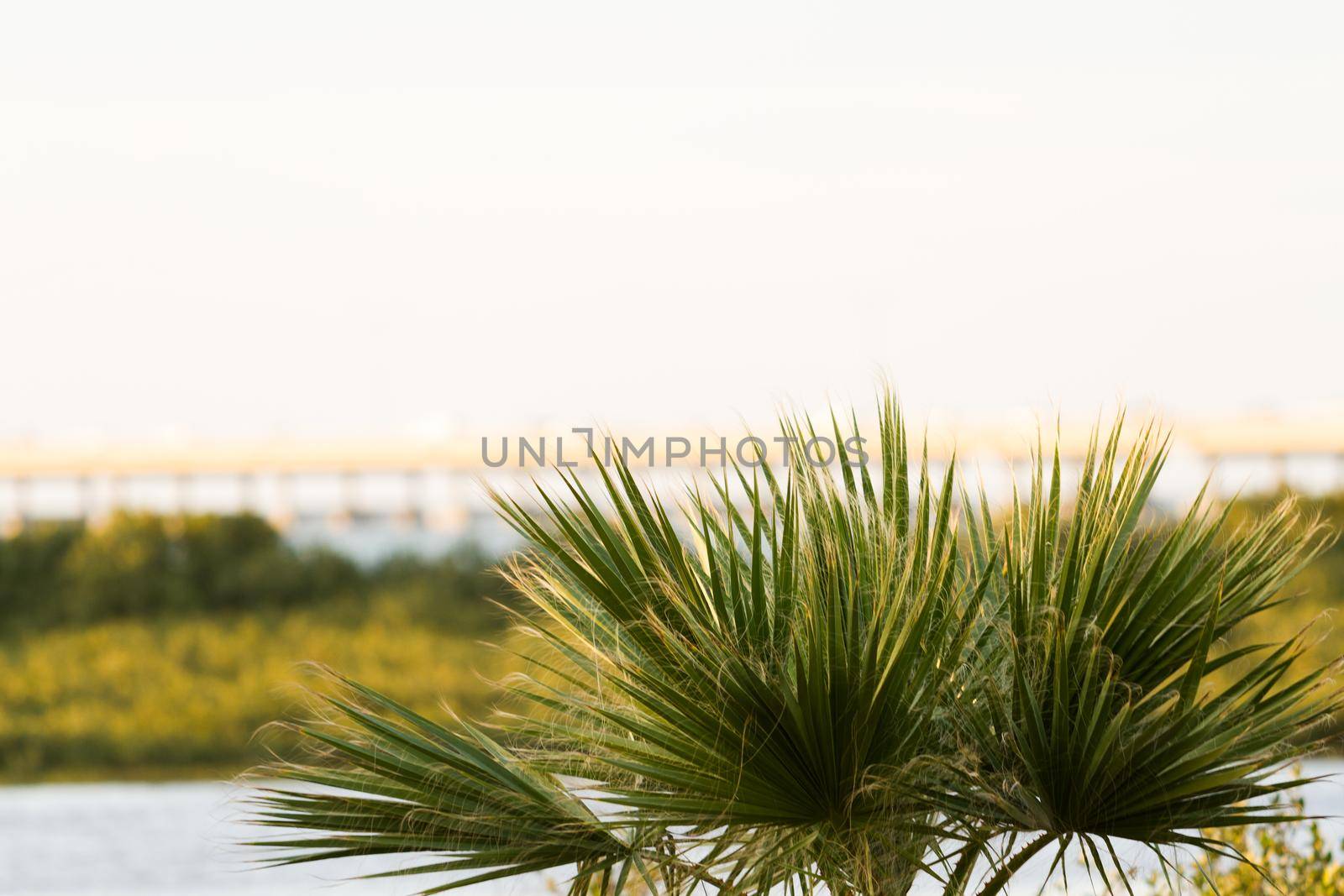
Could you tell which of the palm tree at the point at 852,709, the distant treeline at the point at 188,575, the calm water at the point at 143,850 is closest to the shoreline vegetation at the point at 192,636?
→ the distant treeline at the point at 188,575

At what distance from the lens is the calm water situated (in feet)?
29.3

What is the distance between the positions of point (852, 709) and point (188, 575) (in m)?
18.6

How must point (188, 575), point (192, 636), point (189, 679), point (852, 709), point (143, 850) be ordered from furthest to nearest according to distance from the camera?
point (188, 575) → point (192, 636) → point (189, 679) → point (143, 850) → point (852, 709)

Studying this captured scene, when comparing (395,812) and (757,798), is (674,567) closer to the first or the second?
(757,798)

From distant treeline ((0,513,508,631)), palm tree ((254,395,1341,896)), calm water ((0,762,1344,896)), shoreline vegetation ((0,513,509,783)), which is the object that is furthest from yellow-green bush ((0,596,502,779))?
palm tree ((254,395,1341,896))

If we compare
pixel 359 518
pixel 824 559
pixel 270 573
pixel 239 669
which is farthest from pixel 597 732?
pixel 359 518

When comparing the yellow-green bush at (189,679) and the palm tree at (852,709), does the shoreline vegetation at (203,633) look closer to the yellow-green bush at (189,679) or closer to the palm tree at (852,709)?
the yellow-green bush at (189,679)

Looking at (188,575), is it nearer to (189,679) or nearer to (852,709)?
(189,679)

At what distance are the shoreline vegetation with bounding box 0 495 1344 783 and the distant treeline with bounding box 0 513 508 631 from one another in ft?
0.07

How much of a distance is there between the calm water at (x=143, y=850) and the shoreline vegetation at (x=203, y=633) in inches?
88.8

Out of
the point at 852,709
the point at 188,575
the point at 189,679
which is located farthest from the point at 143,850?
the point at 188,575

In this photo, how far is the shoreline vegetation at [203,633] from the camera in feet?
54.4

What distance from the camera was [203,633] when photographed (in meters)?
19.4

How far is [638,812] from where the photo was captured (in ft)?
11.1
